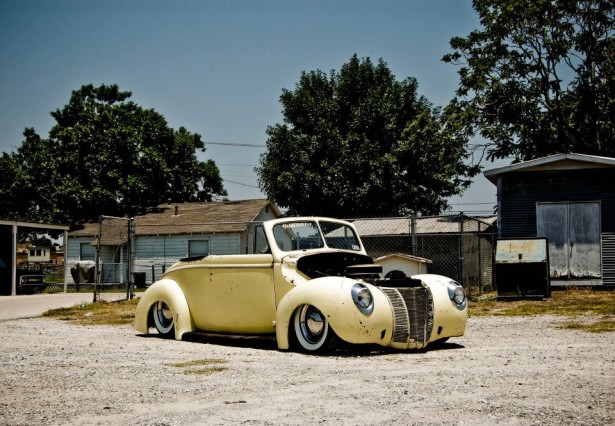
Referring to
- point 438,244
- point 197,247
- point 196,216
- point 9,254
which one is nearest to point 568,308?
point 438,244

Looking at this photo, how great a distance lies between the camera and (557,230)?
2270 centimetres

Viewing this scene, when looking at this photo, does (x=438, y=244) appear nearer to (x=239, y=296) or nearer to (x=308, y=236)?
(x=308, y=236)

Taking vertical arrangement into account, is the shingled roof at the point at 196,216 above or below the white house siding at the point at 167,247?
above

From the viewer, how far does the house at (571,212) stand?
72.9ft

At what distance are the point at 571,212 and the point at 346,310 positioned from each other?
15975 millimetres

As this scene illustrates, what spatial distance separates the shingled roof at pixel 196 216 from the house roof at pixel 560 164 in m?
16.8

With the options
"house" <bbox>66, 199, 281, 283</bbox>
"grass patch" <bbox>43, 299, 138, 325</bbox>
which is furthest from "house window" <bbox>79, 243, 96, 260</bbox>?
"grass patch" <bbox>43, 299, 138, 325</bbox>

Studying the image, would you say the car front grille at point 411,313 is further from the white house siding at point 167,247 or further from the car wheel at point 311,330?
the white house siding at point 167,247

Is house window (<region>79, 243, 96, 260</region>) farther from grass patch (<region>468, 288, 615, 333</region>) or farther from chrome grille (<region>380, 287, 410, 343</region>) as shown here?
chrome grille (<region>380, 287, 410, 343</region>)

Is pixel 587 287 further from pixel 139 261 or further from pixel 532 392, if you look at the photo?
pixel 139 261

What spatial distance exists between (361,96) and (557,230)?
2571 centimetres

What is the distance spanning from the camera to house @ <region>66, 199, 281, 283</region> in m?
36.7

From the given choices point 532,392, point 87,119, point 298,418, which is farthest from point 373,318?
point 87,119

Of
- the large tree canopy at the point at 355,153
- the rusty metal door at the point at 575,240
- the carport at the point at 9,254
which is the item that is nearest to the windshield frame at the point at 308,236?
the rusty metal door at the point at 575,240
